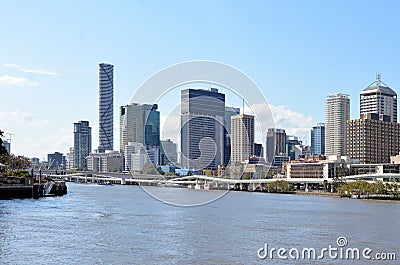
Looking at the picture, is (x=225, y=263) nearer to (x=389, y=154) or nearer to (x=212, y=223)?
(x=212, y=223)

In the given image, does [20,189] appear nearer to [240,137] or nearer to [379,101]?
[240,137]

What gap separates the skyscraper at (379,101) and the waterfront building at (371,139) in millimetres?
16217

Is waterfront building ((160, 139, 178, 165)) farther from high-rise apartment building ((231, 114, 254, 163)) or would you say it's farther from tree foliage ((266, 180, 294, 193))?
tree foliage ((266, 180, 294, 193))

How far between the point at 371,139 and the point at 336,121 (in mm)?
31777

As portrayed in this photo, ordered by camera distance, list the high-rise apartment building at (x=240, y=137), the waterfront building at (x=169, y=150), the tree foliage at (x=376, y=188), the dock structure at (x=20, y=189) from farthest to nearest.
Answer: the tree foliage at (x=376, y=188), the dock structure at (x=20, y=189), the high-rise apartment building at (x=240, y=137), the waterfront building at (x=169, y=150)

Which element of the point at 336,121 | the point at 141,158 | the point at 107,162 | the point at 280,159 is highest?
the point at 336,121

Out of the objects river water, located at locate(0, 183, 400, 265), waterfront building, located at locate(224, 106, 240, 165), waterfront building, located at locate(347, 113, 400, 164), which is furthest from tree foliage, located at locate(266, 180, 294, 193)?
waterfront building, located at locate(224, 106, 240, 165)

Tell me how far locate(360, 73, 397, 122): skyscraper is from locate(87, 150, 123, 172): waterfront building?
58579 millimetres

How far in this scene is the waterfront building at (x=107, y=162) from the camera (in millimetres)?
147788

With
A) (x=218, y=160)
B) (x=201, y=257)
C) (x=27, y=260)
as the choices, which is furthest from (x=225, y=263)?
(x=218, y=160)

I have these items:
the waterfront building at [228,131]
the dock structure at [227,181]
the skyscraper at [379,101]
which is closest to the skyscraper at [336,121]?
the skyscraper at [379,101]

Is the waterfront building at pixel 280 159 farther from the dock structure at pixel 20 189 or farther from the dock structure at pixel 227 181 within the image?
the dock structure at pixel 20 189

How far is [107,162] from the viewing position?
6447 inches

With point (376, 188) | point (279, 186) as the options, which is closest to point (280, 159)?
point (279, 186)
